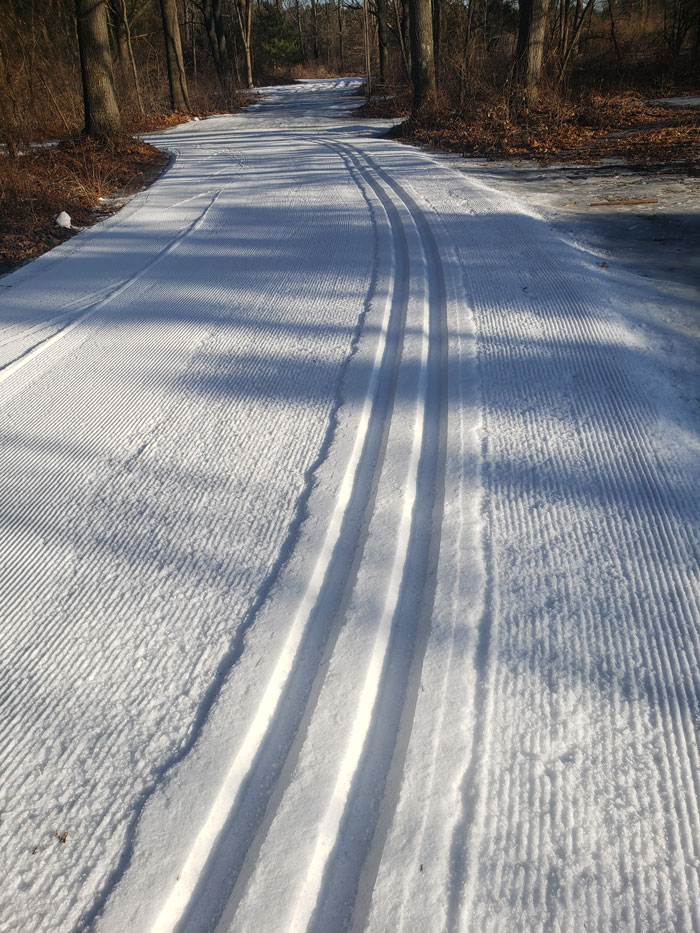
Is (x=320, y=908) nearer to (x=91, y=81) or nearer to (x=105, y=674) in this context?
(x=105, y=674)

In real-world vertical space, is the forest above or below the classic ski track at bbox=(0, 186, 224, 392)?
above

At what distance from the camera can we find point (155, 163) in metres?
10.7

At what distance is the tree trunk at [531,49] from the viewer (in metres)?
11.2

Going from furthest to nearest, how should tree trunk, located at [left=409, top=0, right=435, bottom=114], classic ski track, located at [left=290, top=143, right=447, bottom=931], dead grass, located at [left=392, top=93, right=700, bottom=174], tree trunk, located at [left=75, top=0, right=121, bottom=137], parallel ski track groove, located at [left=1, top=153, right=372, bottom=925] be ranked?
tree trunk, located at [left=409, top=0, right=435, bottom=114], tree trunk, located at [left=75, top=0, right=121, bottom=137], dead grass, located at [left=392, top=93, right=700, bottom=174], parallel ski track groove, located at [left=1, top=153, right=372, bottom=925], classic ski track, located at [left=290, top=143, right=447, bottom=931]

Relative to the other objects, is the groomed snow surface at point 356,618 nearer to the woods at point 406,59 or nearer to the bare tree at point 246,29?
the woods at point 406,59

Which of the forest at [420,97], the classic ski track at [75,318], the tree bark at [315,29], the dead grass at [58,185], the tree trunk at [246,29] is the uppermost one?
the tree bark at [315,29]

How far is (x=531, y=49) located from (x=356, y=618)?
13168 millimetres

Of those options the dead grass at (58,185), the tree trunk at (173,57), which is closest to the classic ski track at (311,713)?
the dead grass at (58,185)

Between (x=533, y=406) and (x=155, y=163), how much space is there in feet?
34.3

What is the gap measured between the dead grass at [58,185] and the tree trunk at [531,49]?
702 cm

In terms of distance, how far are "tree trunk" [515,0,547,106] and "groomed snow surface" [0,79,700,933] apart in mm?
9664

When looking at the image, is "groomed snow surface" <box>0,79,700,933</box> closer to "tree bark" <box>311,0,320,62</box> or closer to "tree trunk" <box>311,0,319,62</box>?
"tree bark" <box>311,0,320,62</box>

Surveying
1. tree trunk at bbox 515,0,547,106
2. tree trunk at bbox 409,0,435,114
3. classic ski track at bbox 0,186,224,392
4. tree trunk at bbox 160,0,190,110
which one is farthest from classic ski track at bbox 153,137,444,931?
tree trunk at bbox 160,0,190,110

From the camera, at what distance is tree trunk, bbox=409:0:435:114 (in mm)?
13031
